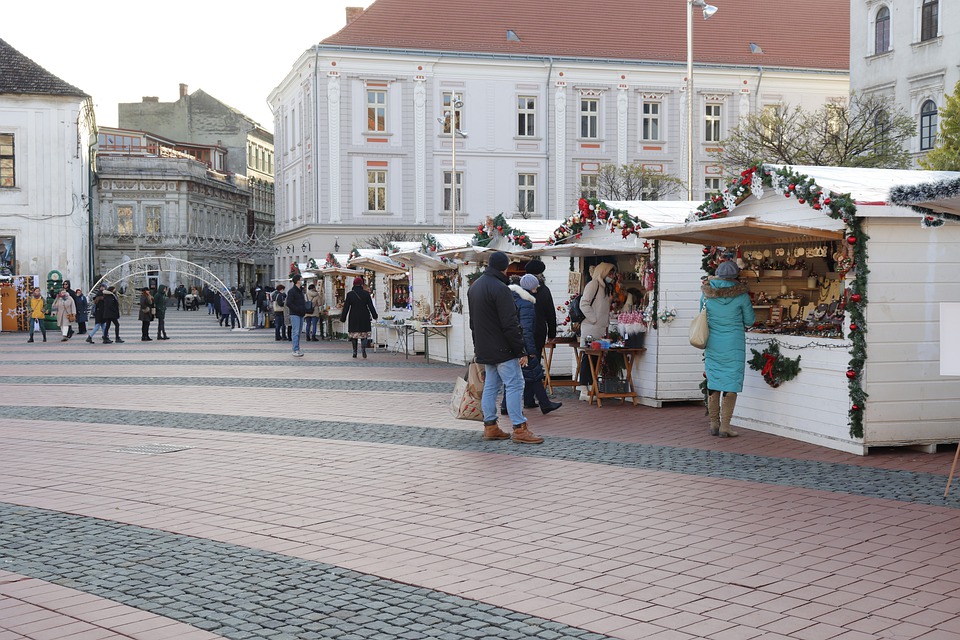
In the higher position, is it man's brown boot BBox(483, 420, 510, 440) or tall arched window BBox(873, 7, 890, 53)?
tall arched window BBox(873, 7, 890, 53)

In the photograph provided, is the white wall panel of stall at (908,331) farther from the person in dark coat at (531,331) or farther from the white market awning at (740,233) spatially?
the person in dark coat at (531,331)

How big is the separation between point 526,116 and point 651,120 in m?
6.33

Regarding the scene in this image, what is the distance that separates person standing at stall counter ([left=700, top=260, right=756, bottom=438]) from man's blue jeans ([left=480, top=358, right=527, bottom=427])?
200cm

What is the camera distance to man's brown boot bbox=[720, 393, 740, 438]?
11602 millimetres

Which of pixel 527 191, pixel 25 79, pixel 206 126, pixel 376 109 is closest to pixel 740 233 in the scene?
pixel 25 79

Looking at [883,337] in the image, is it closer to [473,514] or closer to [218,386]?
[473,514]

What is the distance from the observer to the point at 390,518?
25.2ft

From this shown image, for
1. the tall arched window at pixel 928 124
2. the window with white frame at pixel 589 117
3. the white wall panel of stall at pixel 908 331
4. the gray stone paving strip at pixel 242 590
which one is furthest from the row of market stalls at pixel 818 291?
the window with white frame at pixel 589 117

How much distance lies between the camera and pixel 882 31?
43.2 metres

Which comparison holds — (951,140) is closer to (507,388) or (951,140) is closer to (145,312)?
(507,388)

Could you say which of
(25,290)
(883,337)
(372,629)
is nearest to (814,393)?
(883,337)

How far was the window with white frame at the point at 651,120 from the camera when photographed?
56.5 metres

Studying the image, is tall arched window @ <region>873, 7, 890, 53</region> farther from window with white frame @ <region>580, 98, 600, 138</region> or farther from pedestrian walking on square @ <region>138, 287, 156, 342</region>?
pedestrian walking on square @ <region>138, 287, 156, 342</region>

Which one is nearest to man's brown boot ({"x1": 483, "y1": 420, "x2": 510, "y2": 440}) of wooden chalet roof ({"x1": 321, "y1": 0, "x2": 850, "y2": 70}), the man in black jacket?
the man in black jacket
